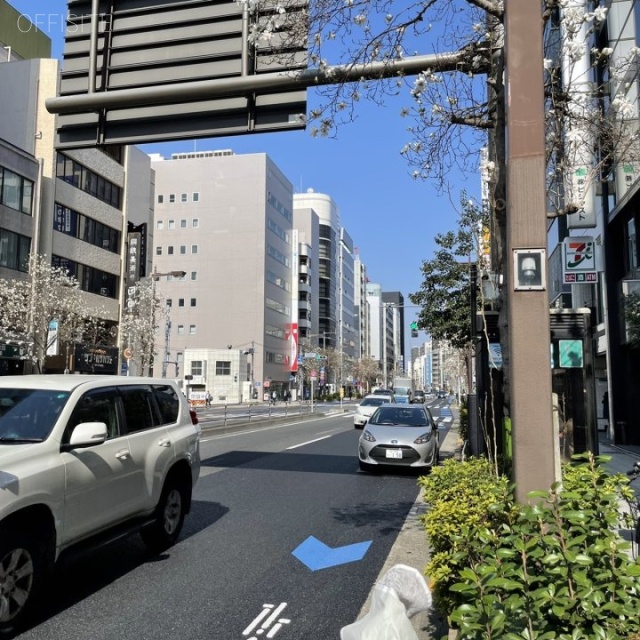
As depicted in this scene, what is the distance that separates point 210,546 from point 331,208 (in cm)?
12543

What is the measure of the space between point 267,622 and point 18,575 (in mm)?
1898

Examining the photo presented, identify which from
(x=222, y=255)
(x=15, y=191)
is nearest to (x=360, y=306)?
(x=222, y=255)

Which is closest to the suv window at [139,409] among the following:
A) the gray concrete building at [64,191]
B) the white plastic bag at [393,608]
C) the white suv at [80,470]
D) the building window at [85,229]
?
the white suv at [80,470]

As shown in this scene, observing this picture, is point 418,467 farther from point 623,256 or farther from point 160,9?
point 623,256

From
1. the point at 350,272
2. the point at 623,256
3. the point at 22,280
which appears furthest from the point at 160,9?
the point at 350,272

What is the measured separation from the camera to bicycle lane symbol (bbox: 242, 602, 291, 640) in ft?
14.8

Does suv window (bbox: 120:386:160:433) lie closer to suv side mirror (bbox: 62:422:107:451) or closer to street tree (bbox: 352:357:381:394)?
suv side mirror (bbox: 62:422:107:451)

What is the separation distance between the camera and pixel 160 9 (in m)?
8.41

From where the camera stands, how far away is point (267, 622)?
15.5 ft

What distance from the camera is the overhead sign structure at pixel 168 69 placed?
8070 millimetres

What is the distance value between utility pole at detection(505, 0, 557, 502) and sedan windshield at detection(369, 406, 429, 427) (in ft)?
33.6

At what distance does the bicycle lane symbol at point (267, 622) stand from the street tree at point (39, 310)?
30243 millimetres

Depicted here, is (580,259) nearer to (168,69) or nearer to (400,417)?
(400,417)

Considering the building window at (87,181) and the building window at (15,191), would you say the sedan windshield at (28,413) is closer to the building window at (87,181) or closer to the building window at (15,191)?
the building window at (15,191)
